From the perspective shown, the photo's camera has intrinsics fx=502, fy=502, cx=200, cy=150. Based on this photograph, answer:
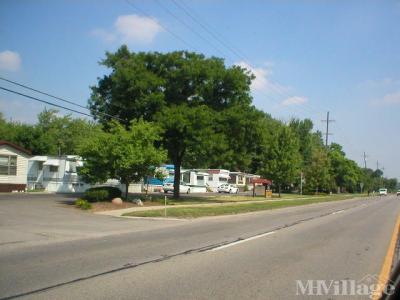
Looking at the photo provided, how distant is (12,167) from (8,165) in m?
0.41

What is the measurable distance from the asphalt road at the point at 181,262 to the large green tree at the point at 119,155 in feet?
36.3

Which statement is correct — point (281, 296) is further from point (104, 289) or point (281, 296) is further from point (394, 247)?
point (394, 247)

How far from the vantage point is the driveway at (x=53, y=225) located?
14.7 meters

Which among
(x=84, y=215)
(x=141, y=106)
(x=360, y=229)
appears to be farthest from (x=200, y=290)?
(x=141, y=106)

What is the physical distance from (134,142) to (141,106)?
226 inches

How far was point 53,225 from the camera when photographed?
60.2 ft

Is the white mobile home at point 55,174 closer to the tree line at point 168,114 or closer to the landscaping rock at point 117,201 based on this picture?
the tree line at point 168,114

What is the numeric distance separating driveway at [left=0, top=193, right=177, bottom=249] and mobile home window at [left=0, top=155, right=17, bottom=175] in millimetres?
16032

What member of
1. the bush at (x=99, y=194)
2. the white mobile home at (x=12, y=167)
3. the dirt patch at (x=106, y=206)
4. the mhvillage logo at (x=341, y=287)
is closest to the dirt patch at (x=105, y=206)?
the dirt patch at (x=106, y=206)

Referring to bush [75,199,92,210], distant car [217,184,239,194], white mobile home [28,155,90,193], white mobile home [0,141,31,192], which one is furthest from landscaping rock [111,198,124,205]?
distant car [217,184,239,194]

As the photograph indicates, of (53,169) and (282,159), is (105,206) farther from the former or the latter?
(282,159)

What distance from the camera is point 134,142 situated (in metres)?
30.4

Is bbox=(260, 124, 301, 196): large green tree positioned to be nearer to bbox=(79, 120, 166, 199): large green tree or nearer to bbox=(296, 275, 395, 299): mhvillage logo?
bbox=(79, 120, 166, 199): large green tree

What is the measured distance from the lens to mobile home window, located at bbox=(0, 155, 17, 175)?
1581 inches
